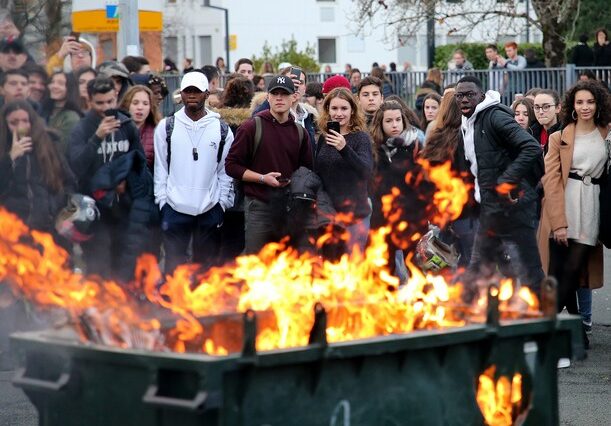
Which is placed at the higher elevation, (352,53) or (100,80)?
(352,53)

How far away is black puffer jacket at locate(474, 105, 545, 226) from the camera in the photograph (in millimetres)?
8992

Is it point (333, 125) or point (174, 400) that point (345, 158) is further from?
point (174, 400)

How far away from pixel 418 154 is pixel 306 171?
104 cm

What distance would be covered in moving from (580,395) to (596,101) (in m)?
2.35

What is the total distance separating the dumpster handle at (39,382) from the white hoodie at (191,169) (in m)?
4.60

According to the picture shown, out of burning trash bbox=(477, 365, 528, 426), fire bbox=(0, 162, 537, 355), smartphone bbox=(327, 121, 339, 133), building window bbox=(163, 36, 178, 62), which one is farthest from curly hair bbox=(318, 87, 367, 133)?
building window bbox=(163, 36, 178, 62)

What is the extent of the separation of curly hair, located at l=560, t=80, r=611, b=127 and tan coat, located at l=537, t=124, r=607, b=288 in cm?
6

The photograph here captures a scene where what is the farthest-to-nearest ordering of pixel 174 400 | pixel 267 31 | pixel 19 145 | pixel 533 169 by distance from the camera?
1. pixel 267 31
2. pixel 533 169
3. pixel 19 145
4. pixel 174 400

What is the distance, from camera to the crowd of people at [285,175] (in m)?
9.08

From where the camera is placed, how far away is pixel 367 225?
395 inches

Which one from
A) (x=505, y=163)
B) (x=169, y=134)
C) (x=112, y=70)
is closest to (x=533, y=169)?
(x=505, y=163)

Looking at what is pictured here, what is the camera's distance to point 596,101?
9.44 m

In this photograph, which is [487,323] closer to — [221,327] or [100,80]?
[221,327]

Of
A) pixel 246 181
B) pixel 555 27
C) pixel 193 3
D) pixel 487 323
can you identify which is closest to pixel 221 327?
pixel 487 323
